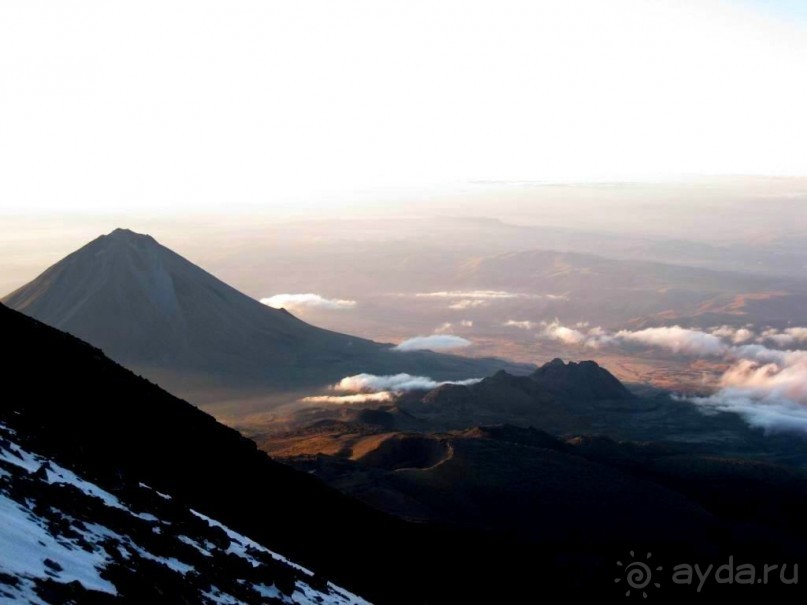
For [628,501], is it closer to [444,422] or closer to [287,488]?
[287,488]

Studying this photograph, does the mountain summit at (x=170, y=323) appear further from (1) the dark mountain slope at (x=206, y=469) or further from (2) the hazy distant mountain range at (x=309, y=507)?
(1) the dark mountain slope at (x=206, y=469)

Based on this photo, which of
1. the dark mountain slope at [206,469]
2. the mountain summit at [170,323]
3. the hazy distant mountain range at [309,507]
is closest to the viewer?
the hazy distant mountain range at [309,507]

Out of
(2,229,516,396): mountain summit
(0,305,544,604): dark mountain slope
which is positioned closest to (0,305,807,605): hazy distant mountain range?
(0,305,544,604): dark mountain slope

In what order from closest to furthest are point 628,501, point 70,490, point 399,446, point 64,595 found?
point 64,595 < point 70,490 < point 628,501 < point 399,446

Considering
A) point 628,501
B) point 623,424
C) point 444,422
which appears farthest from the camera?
point 623,424

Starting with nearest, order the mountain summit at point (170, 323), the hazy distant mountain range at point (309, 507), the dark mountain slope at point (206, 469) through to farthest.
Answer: the hazy distant mountain range at point (309, 507) → the dark mountain slope at point (206, 469) → the mountain summit at point (170, 323)

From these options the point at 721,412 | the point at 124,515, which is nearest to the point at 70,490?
the point at 124,515

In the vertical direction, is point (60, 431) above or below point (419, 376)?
above

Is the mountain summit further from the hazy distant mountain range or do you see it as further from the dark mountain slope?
the dark mountain slope

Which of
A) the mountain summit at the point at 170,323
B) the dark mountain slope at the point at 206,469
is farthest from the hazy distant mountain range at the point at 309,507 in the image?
the mountain summit at the point at 170,323
